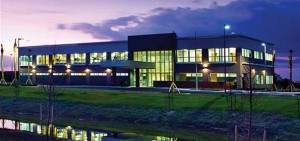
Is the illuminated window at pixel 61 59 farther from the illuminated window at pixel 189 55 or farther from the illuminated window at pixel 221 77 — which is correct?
the illuminated window at pixel 221 77

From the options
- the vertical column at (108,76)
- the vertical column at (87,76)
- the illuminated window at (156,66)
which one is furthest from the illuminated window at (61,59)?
the illuminated window at (156,66)

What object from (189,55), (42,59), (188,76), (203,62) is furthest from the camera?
(42,59)

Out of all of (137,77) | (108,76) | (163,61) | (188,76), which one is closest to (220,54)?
(188,76)

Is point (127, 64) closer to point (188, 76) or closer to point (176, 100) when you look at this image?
point (188, 76)

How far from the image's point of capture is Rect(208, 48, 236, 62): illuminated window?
261 ft

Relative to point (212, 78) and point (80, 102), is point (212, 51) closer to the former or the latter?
point (212, 78)

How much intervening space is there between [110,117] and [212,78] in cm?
4005

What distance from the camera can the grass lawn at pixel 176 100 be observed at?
128ft

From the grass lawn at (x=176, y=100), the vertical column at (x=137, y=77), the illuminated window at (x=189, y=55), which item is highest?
the illuminated window at (x=189, y=55)

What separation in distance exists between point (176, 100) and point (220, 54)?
114 feet

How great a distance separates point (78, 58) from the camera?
103 m

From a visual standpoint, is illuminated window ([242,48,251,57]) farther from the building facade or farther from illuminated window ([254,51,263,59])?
illuminated window ([254,51,263,59])

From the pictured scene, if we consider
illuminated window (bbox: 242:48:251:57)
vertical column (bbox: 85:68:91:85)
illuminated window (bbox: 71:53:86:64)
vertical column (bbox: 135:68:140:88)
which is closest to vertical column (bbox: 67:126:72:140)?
vertical column (bbox: 135:68:140:88)

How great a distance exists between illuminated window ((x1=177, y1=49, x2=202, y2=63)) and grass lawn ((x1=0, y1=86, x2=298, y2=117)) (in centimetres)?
2944
